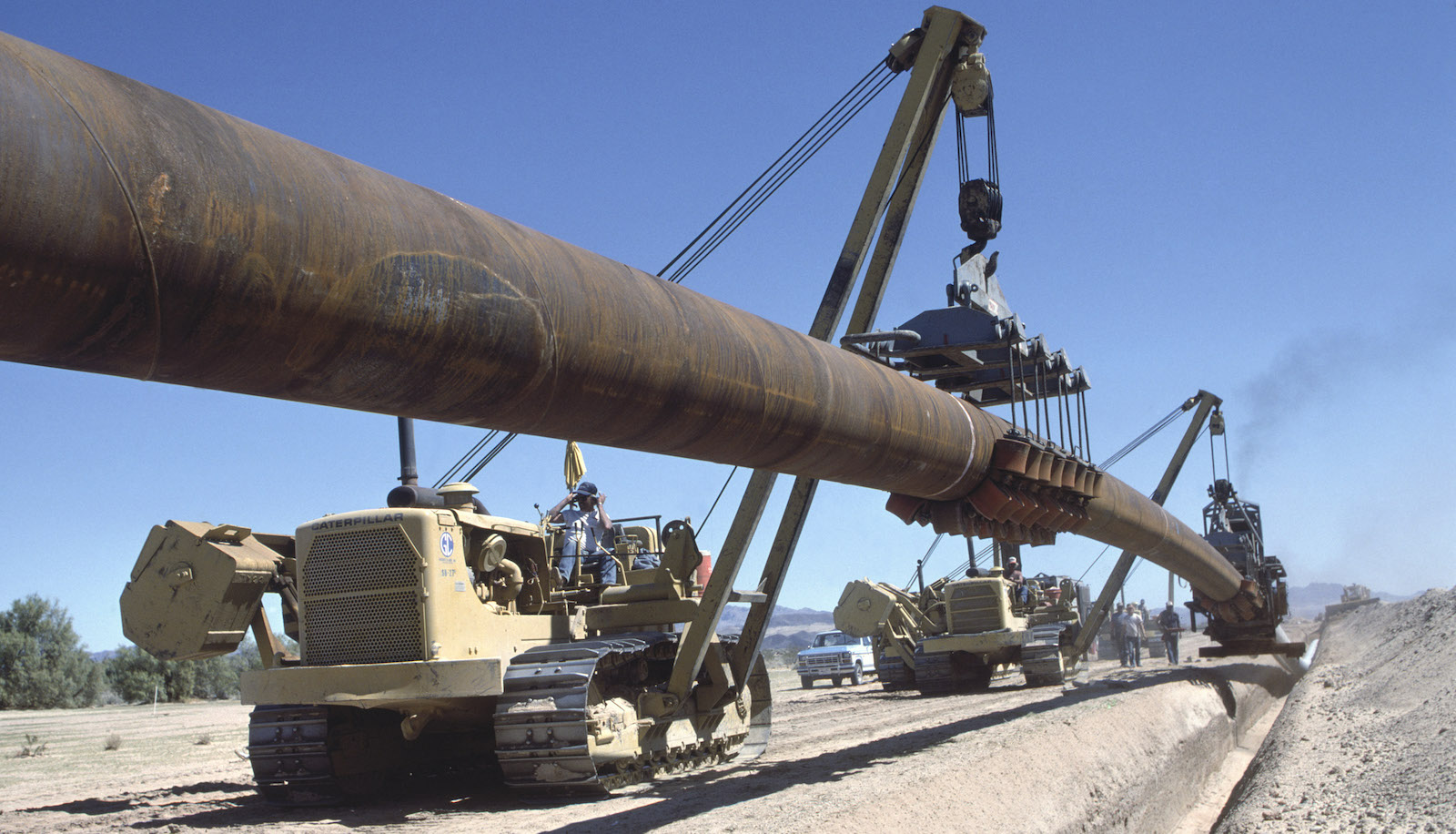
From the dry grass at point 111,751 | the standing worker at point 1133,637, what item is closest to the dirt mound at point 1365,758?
the dry grass at point 111,751

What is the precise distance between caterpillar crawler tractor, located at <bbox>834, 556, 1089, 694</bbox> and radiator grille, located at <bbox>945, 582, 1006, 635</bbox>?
0.02 meters

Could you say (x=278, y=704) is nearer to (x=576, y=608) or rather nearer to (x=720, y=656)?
(x=576, y=608)

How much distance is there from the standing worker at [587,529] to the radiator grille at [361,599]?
251 centimetres

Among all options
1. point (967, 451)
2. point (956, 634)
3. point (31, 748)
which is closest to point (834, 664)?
point (956, 634)

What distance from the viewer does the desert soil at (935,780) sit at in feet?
25.0

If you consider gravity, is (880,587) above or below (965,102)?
below

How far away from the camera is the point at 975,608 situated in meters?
20.2

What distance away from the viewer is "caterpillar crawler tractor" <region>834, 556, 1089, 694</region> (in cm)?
1997

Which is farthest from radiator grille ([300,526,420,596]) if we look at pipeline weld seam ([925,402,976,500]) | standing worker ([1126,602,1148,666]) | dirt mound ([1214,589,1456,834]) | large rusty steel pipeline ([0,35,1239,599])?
standing worker ([1126,602,1148,666])

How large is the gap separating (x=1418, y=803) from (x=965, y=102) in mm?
7177

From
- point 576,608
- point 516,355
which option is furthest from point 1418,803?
point 516,355

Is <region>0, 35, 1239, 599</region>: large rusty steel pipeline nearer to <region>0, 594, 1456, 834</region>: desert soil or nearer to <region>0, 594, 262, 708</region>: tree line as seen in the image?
<region>0, 594, 1456, 834</region>: desert soil

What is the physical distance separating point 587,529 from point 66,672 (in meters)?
30.1

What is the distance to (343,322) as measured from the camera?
10.5 ft
